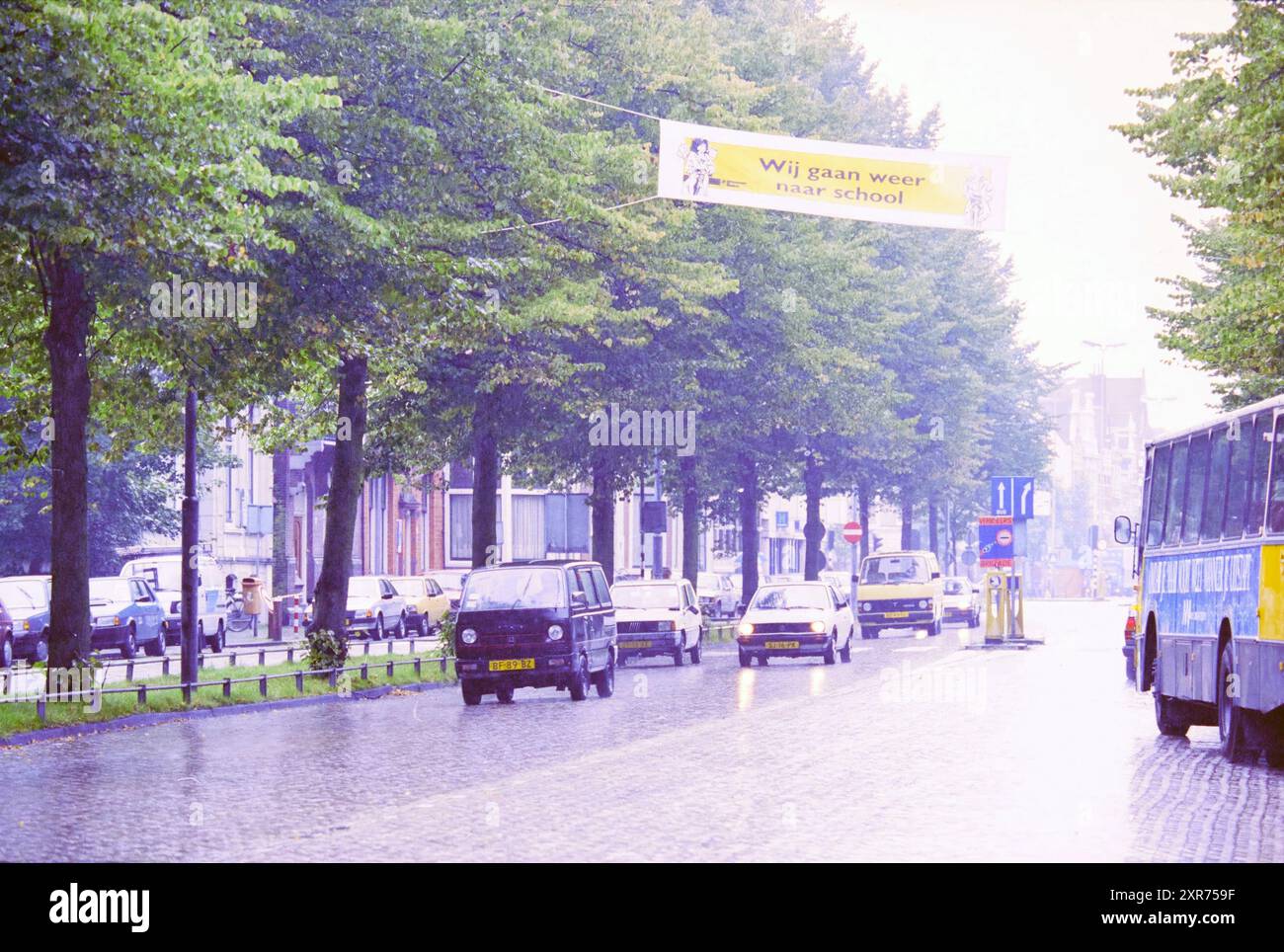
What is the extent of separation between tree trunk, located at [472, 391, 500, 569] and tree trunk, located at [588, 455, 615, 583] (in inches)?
216

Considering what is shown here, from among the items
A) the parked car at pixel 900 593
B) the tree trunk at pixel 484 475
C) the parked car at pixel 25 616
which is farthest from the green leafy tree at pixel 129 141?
the parked car at pixel 900 593

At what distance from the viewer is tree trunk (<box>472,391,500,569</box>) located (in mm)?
36562

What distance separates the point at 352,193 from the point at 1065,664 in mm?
17365

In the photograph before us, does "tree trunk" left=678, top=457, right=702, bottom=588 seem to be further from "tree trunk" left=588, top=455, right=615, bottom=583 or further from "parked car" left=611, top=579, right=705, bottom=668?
"parked car" left=611, top=579, right=705, bottom=668

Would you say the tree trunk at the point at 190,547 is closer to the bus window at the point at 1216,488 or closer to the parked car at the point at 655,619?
the bus window at the point at 1216,488

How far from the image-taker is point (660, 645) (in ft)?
136

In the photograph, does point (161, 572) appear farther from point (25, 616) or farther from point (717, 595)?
point (717, 595)

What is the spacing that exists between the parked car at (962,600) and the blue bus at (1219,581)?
1862 inches

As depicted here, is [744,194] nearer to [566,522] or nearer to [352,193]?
[352,193]

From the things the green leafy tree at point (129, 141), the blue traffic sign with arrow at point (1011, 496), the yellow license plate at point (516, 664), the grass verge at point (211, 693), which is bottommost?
the grass verge at point (211, 693)

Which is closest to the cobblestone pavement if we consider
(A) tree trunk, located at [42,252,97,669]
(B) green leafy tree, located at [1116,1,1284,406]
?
(A) tree trunk, located at [42,252,97,669]

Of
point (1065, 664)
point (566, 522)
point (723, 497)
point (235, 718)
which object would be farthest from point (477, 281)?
point (566, 522)

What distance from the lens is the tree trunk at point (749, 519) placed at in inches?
2087
